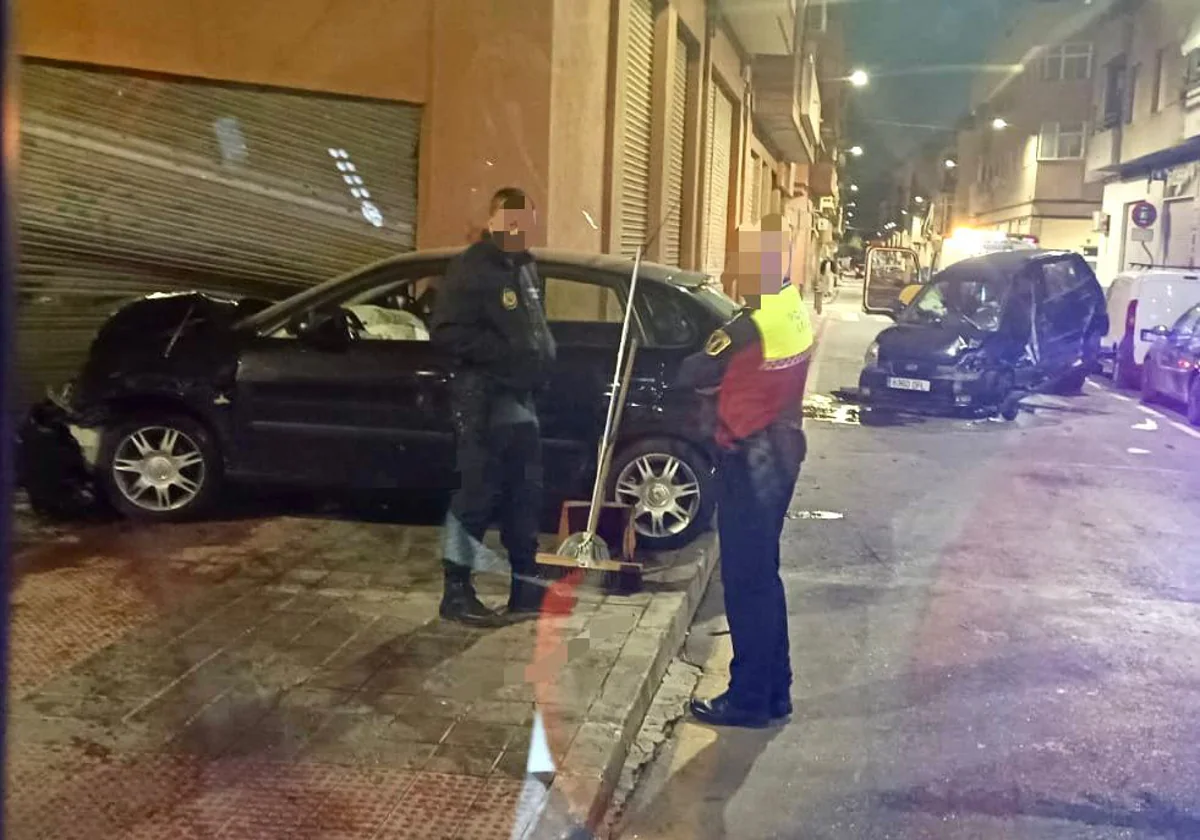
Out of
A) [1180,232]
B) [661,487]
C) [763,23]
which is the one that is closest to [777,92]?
[763,23]

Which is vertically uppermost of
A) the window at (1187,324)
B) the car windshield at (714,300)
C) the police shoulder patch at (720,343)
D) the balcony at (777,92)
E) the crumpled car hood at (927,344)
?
the balcony at (777,92)

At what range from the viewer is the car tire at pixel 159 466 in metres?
7.61

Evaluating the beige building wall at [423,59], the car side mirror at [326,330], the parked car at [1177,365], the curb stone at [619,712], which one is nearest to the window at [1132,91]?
the parked car at [1177,365]

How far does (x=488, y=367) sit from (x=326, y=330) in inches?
75.8

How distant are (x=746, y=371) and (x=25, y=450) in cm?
460

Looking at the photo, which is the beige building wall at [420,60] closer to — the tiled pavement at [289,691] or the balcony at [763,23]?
the tiled pavement at [289,691]

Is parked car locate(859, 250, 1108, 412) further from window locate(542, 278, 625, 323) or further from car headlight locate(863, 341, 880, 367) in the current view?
window locate(542, 278, 625, 323)

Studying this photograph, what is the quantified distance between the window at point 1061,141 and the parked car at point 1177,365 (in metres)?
33.0

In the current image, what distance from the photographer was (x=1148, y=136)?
3312 centimetres

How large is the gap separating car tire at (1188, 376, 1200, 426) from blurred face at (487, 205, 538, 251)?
449 inches

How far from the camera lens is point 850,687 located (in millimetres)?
5934

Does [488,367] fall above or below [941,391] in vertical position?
above

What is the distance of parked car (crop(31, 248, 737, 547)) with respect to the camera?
7.53m

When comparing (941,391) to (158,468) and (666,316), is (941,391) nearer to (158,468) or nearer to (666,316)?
(666,316)
